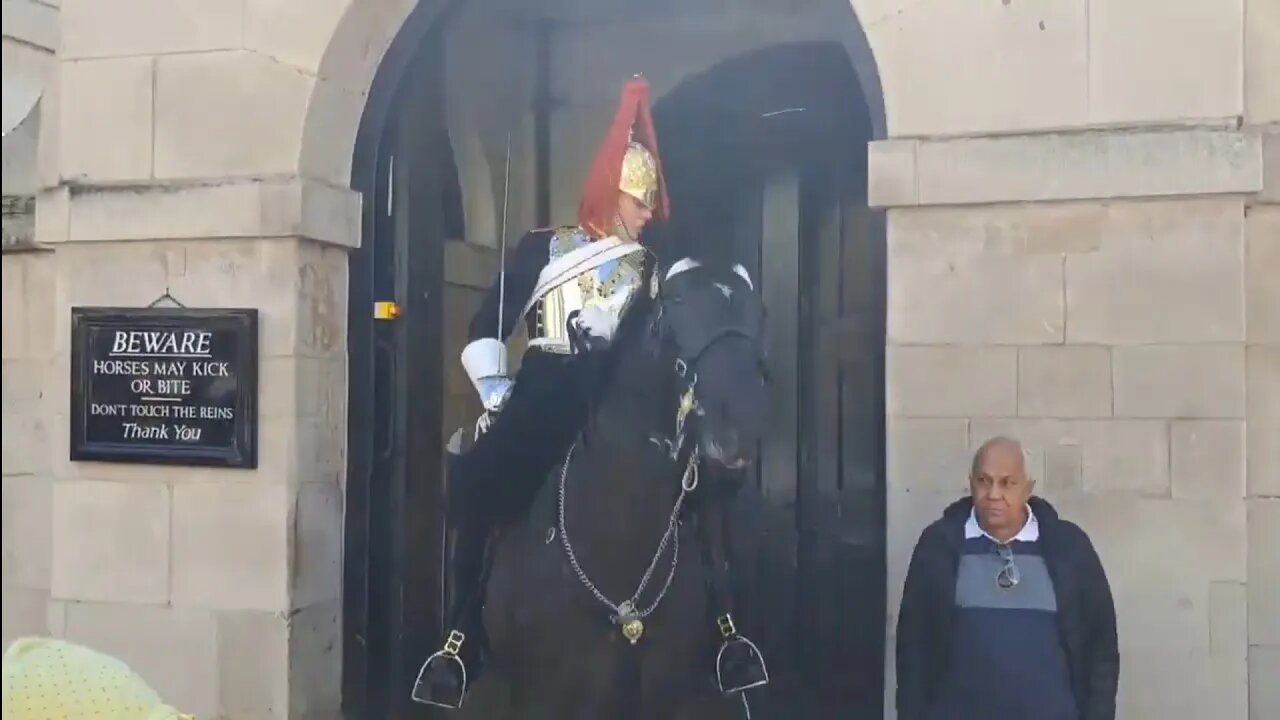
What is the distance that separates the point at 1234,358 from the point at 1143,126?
787mm

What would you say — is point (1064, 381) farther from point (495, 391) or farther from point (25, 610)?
point (25, 610)

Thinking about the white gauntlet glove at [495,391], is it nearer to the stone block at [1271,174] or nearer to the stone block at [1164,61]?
the stone block at [1164,61]

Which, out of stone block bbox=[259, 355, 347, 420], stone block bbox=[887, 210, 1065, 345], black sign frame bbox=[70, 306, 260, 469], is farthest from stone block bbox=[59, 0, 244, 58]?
stone block bbox=[887, 210, 1065, 345]

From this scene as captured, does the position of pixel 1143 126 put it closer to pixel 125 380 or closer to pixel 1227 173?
pixel 1227 173

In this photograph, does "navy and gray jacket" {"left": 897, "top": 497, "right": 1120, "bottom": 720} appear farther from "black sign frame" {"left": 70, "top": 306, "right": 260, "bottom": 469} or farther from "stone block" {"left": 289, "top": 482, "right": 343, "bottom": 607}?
"black sign frame" {"left": 70, "top": 306, "right": 260, "bottom": 469}

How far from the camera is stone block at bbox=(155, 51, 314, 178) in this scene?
498 centimetres

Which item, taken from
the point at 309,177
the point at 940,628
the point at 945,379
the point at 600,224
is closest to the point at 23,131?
the point at 309,177

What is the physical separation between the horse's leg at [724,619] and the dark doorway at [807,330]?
0.44 feet

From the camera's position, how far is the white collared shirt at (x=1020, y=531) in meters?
3.51

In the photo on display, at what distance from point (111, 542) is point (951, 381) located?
3303mm

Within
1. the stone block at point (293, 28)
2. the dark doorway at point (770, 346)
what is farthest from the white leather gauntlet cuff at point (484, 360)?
the stone block at point (293, 28)

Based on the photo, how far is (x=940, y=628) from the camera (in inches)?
136

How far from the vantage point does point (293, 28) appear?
4.99m

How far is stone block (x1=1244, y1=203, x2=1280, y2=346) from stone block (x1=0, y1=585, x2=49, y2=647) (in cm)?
481
